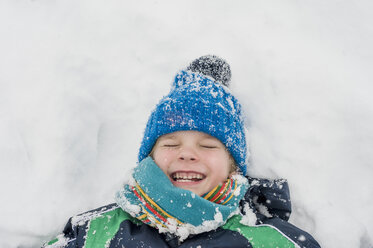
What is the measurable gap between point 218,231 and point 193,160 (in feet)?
1.41

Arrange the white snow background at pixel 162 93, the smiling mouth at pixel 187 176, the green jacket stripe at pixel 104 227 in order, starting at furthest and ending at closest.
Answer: the white snow background at pixel 162 93 → the smiling mouth at pixel 187 176 → the green jacket stripe at pixel 104 227

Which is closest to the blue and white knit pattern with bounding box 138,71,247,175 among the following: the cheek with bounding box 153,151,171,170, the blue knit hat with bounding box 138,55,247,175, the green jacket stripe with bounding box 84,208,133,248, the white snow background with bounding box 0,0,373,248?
the blue knit hat with bounding box 138,55,247,175

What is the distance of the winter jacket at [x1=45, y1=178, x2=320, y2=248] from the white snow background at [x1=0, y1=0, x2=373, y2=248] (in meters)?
0.22

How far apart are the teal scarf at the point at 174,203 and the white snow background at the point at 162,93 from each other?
49 centimetres

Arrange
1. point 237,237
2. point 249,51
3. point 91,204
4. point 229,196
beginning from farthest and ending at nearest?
point 249,51
point 91,204
point 229,196
point 237,237

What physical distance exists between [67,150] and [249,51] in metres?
1.59

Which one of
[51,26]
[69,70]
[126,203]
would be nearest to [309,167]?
[126,203]

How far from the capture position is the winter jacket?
172 centimetres

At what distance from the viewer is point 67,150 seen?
2.33 metres

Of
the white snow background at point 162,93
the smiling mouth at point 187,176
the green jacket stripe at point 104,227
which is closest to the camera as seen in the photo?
the green jacket stripe at point 104,227

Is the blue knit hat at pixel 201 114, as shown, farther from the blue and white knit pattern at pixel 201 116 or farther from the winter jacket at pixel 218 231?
the winter jacket at pixel 218 231

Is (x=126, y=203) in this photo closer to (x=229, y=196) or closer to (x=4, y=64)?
(x=229, y=196)

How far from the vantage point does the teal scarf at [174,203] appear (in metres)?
1.71

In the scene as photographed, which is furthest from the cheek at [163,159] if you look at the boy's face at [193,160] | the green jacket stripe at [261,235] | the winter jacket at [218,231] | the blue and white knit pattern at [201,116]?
the green jacket stripe at [261,235]
